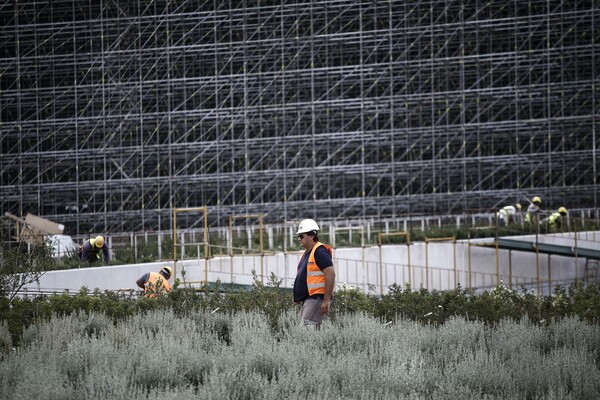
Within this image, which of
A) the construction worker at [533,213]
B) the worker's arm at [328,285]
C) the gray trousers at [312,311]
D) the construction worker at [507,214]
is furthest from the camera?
the construction worker at [507,214]

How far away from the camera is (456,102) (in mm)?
39531

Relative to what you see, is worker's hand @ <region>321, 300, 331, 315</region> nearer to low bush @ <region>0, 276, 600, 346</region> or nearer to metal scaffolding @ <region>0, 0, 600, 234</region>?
low bush @ <region>0, 276, 600, 346</region>

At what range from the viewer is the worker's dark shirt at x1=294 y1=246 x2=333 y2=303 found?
400 inches

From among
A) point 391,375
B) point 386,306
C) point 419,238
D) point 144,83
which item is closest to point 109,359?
point 391,375

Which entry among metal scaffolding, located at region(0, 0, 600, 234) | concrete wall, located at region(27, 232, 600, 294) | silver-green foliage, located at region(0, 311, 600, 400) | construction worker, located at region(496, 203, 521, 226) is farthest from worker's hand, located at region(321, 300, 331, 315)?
metal scaffolding, located at region(0, 0, 600, 234)

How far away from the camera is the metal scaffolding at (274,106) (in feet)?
117

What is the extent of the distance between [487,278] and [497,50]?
11.8 meters

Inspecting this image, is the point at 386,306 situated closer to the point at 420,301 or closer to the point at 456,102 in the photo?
the point at 420,301

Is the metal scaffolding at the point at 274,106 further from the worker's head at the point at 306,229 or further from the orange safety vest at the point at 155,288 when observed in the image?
the worker's head at the point at 306,229

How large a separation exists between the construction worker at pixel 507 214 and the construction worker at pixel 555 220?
2.90 ft

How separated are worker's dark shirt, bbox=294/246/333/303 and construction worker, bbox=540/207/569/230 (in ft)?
68.8

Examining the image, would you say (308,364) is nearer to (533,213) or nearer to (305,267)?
(305,267)

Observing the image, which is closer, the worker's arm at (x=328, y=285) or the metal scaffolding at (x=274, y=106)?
the worker's arm at (x=328, y=285)

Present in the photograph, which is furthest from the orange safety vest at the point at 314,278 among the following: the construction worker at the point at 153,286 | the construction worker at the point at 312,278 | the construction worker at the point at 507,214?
the construction worker at the point at 507,214
